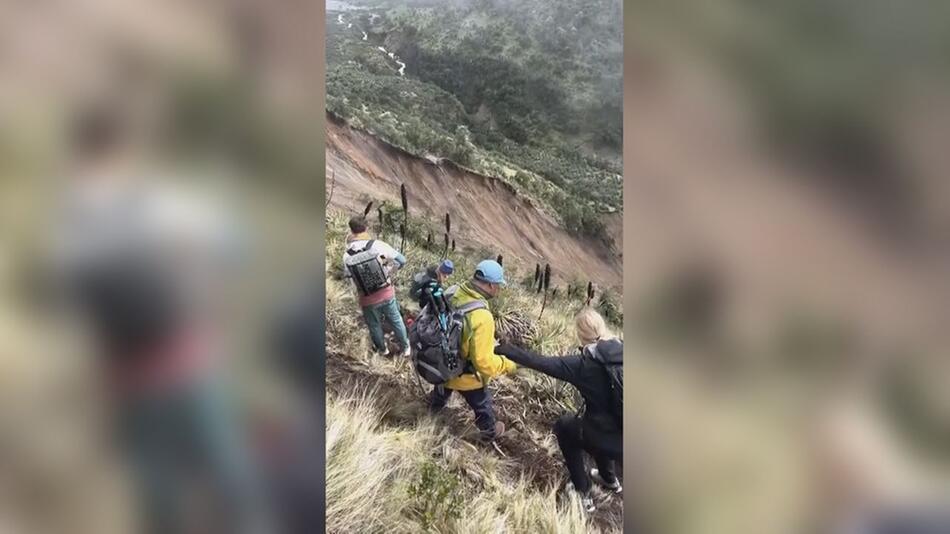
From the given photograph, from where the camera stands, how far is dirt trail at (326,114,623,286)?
261 cm

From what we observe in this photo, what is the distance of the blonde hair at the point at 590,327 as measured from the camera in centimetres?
253

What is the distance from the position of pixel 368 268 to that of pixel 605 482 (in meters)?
1.07

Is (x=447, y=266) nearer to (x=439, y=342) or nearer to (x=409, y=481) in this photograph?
(x=439, y=342)

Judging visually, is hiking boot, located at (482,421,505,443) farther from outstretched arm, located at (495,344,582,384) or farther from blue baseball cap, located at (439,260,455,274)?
blue baseball cap, located at (439,260,455,274)

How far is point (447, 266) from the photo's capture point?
263cm

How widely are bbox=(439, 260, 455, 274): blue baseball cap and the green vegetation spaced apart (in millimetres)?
333

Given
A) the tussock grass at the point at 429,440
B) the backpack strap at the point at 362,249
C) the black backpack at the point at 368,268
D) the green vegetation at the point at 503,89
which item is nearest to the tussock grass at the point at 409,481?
the tussock grass at the point at 429,440
